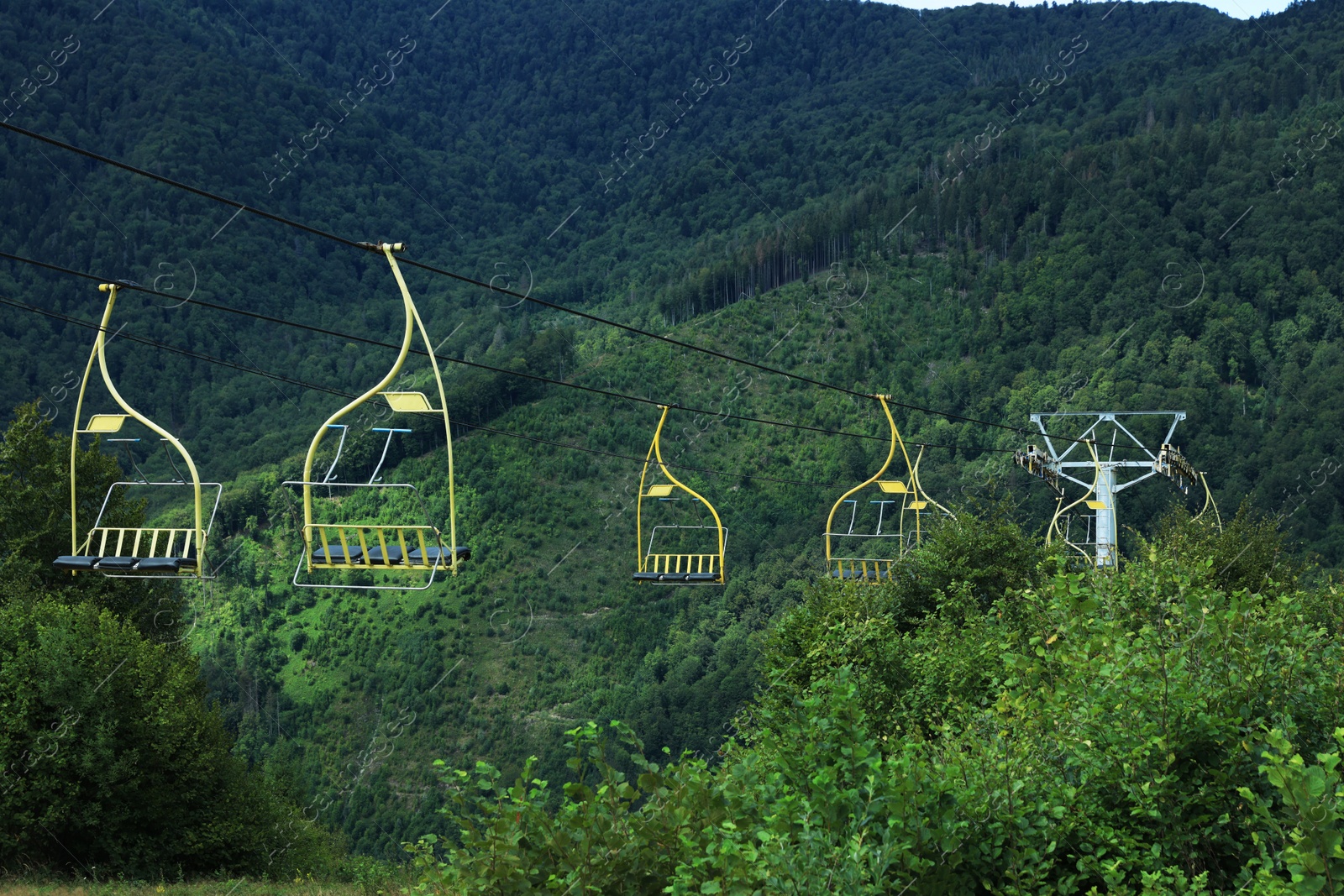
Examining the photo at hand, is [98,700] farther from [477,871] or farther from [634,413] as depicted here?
[634,413]

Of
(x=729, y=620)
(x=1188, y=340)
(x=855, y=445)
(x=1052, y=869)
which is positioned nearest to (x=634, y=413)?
(x=855, y=445)

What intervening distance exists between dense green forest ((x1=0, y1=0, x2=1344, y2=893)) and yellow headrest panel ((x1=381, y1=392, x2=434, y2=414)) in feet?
10.2

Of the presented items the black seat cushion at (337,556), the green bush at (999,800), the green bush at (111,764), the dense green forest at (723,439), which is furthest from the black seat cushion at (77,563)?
the green bush at (111,764)

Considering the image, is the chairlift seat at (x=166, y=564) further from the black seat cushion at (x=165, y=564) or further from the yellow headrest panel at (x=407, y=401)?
the yellow headrest panel at (x=407, y=401)

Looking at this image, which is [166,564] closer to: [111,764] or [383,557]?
[383,557]

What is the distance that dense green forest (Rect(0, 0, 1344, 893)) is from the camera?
24.3ft

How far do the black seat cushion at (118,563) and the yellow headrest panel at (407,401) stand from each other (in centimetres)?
266

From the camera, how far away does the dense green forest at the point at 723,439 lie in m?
7.42

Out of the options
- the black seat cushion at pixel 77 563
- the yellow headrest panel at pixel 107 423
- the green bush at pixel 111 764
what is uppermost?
the yellow headrest panel at pixel 107 423

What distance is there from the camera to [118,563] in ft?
31.3

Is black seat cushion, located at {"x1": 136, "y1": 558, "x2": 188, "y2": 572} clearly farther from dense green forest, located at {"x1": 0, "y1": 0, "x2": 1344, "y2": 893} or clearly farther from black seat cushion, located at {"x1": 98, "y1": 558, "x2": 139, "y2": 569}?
dense green forest, located at {"x1": 0, "y1": 0, "x2": 1344, "y2": 893}

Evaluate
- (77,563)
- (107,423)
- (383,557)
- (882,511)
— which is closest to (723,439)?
(882,511)

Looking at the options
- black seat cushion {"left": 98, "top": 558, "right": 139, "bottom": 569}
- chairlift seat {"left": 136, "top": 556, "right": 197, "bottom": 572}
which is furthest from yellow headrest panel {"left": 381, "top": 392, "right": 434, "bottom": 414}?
black seat cushion {"left": 98, "top": 558, "right": 139, "bottom": 569}

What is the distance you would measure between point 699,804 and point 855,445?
10287 cm
